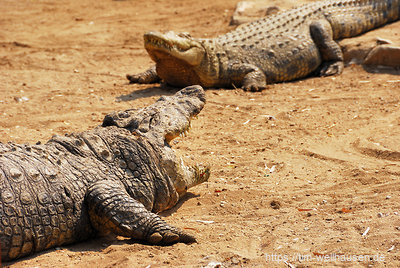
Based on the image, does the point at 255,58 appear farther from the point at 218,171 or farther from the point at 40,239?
the point at 40,239

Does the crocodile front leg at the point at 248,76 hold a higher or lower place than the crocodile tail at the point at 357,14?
lower

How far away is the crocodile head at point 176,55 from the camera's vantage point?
836 cm

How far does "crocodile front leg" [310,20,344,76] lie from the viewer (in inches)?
370

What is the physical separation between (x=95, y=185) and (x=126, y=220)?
1.27ft

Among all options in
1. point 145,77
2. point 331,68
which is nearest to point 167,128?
point 145,77

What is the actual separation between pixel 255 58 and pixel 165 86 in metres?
1.69

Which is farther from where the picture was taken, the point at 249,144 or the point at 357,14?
the point at 357,14

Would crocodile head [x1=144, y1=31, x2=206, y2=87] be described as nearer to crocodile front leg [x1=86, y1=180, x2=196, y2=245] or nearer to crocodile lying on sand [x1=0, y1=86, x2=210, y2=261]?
crocodile lying on sand [x1=0, y1=86, x2=210, y2=261]

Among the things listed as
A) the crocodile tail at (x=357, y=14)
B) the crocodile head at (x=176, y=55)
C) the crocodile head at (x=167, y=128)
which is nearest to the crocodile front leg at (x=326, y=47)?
the crocodile tail at (x=357, y=14)

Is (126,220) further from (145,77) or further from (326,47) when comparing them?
(326,47)

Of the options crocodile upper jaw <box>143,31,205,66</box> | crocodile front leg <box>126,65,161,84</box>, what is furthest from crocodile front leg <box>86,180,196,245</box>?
crocodile front leg <box>126,65,161,84</box>

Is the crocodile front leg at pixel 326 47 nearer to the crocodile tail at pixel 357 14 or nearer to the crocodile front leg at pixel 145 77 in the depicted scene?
the crocodile tail at pixel 357 14

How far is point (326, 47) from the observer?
960cm

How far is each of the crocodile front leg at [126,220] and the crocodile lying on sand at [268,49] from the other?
480 centimetres
